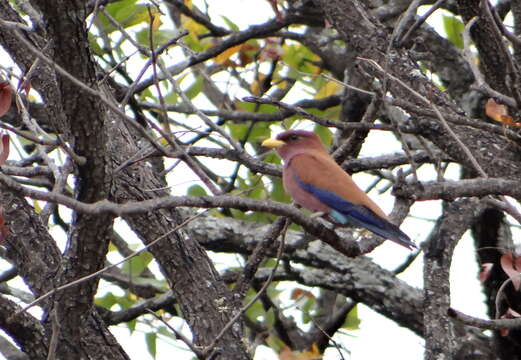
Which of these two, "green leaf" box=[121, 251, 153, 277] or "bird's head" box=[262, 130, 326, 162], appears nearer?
"bird's head" box=[262, 130, 326, 162]

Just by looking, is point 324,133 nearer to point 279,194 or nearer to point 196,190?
point 279,194

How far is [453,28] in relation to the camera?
7.11m

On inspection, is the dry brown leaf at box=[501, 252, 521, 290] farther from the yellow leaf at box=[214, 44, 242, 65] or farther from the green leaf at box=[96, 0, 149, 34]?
the yellow leaf at box=[214, 44, 242, 65]

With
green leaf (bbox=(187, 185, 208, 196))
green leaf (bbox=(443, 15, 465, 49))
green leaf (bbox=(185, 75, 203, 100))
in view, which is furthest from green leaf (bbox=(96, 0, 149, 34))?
green leaf (bbox=(443, 15, 465, 49))

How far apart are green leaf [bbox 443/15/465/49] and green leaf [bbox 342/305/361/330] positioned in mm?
2004

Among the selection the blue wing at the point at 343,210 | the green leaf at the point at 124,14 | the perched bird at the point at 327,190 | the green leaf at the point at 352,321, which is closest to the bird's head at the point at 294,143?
the perched bird at the point at 327,190

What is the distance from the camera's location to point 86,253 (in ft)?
12.8

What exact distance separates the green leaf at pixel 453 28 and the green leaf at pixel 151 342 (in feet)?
9.52

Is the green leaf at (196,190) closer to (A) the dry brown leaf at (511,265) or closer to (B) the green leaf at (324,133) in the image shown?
(B) the green leaf at (324,133)

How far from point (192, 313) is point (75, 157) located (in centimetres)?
161

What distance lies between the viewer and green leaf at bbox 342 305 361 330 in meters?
6.68

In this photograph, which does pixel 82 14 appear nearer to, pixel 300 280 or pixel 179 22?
pixel 300 280

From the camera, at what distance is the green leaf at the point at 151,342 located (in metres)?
6.19

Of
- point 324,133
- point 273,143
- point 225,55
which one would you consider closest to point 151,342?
point 273,143
